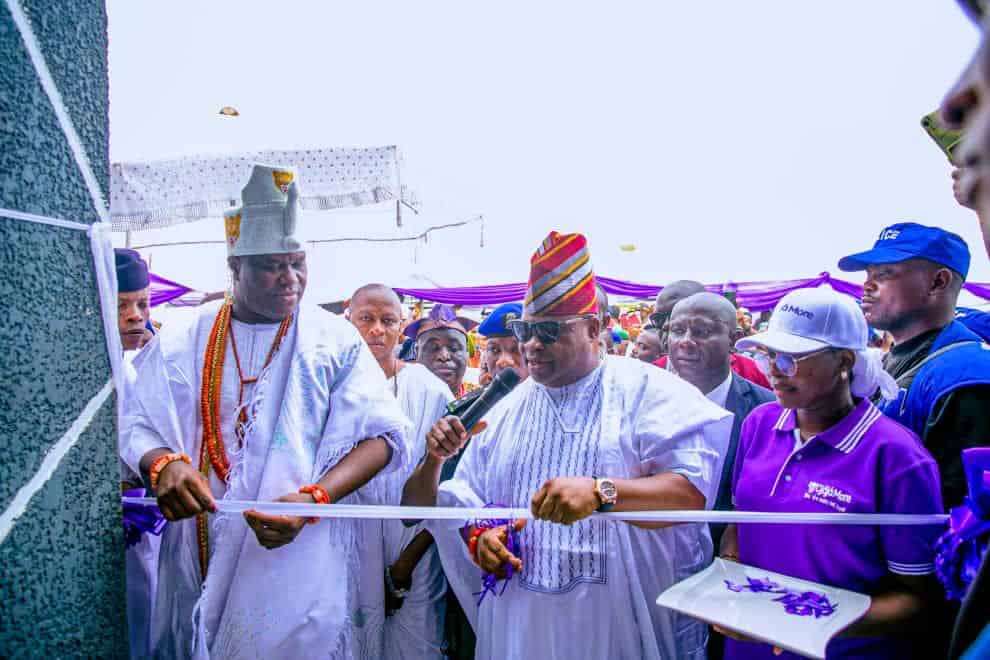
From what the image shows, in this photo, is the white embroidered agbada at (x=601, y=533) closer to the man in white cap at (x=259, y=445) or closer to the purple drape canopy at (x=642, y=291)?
the man in white cap at (x=259, y=445)

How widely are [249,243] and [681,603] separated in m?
1.77

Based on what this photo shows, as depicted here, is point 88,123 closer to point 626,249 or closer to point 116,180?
point 116,180

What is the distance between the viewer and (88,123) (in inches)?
53.1

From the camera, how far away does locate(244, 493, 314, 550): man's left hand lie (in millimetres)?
1915

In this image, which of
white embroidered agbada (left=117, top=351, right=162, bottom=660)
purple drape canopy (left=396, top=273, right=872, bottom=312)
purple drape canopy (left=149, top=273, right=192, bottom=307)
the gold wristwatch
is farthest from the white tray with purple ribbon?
purple drape canopy (left=149, top=273, right=192, bottom=307)

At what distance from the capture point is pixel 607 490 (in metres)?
2.04

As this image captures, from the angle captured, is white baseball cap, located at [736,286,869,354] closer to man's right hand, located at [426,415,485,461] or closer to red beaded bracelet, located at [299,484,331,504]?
man's right hand, located at [426,415,485,461]

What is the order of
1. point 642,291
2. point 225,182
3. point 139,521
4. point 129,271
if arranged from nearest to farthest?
1. point 139,521
2. point 129,271
3. point 225,182
4. point 642,291

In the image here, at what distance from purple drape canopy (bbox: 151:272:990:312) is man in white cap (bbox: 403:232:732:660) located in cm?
1056

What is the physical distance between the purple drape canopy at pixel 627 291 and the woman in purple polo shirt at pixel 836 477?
10936 mm

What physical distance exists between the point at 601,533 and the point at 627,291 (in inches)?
565

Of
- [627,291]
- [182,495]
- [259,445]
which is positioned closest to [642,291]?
[627,291]

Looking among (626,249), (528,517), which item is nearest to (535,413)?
(528,517)

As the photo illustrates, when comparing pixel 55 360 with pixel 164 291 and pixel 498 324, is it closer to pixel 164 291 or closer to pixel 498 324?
pixel 498 324
